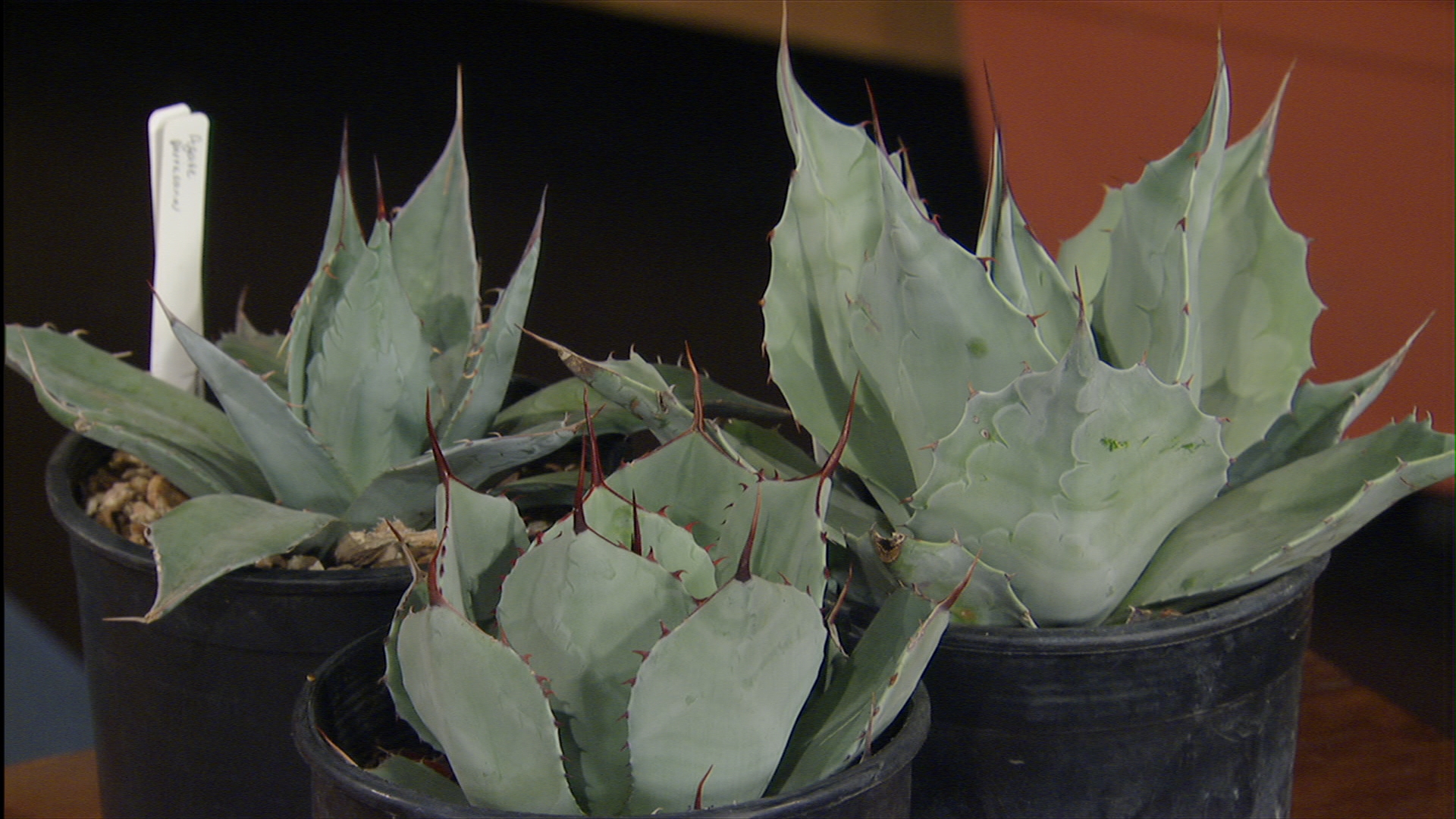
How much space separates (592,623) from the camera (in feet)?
1.38

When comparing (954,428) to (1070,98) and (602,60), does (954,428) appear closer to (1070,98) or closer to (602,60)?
(1070,98)

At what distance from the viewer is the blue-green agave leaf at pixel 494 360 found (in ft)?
2.10

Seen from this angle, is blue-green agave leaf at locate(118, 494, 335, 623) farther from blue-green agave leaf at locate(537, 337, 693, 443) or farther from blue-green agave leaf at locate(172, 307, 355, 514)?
blue-green agave leaf at locate(537, 337, 693, 443)

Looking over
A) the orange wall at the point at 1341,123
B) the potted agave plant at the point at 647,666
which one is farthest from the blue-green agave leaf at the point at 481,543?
the orange wall at the point at 1341,123

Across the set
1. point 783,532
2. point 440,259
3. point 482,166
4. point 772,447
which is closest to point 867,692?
point 783,532

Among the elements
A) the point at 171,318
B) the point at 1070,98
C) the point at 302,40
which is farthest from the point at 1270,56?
the point at 302,40

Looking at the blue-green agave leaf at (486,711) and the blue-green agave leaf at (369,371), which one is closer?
the blue-green agave leaf at (486,711)

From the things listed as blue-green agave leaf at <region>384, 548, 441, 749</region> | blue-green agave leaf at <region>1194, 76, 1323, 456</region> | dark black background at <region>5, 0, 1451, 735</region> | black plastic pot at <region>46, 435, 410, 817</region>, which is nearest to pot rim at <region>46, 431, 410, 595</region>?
black plastic pot at <region>46, 435, 410, 817</region>

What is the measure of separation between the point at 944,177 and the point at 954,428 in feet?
4.05

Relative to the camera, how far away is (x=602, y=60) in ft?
6.37

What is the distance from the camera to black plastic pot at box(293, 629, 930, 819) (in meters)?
0.39

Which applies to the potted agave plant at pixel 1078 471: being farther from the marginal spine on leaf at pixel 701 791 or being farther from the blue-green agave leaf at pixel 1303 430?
the marginal spine on leaf at pixel 701 791

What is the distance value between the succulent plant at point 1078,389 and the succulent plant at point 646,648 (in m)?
0.07

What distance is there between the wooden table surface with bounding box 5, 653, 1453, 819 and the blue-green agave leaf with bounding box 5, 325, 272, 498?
0.68ft
